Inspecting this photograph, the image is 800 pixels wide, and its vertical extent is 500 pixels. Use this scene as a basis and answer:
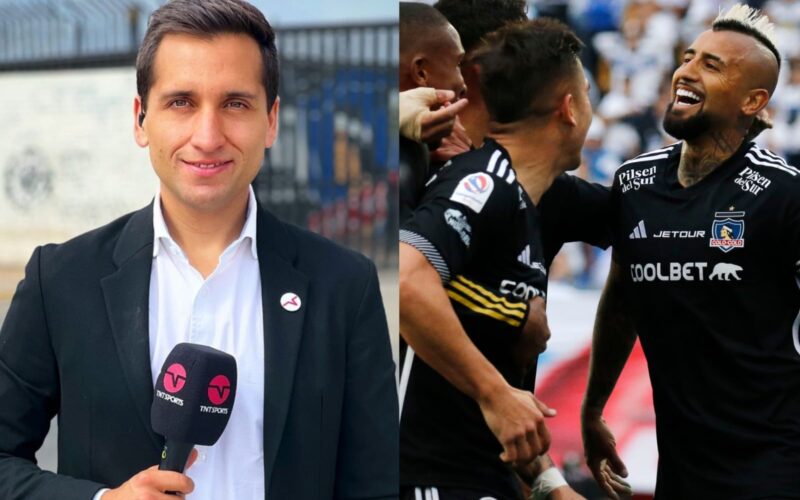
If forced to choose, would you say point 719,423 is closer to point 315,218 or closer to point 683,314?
point 683,314

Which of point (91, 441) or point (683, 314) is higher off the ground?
point (683, 314)

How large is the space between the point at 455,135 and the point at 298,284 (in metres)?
0.55

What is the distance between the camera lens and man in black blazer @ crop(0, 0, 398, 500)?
1.60 meters

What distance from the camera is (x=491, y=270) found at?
2.09m

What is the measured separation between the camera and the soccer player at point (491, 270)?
204 cm

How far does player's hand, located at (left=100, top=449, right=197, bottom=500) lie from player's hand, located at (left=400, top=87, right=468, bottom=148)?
799mm

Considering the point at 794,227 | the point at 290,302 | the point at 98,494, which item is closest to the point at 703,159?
the point at 794,227

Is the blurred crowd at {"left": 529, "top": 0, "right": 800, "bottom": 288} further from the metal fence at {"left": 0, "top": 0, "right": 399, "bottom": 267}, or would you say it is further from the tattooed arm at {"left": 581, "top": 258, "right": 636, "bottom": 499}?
the metal fence at {"left": 0, "top": 0, "right": 399, "bottom": 267}

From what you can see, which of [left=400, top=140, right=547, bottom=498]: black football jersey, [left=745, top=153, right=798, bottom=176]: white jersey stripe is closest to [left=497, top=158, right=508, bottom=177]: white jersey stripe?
[left=400, top=140, right=547, bottom=498]: black football jersey

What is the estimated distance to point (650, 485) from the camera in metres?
2.37

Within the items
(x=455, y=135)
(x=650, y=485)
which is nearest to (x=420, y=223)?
(x=455, y=135)

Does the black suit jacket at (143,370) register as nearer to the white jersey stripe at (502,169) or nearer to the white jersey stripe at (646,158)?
the white jersey stripe at (502,169)

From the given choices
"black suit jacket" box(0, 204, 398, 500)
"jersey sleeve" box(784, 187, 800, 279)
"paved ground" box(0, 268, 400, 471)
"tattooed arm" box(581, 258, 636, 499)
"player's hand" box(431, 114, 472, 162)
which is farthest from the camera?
"paved ground" box(0, 268, 400, 471)

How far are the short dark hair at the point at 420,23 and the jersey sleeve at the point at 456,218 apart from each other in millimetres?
238
